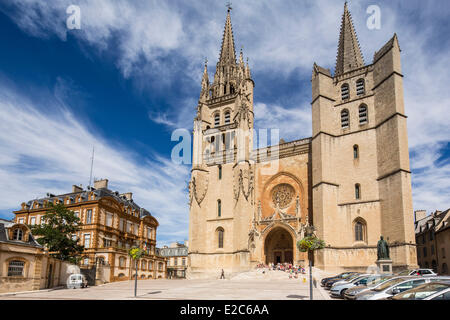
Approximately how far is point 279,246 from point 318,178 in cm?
859

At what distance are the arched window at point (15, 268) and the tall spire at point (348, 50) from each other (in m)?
33.4

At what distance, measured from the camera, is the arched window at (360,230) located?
31.8 meters

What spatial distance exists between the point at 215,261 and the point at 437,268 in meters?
23.4

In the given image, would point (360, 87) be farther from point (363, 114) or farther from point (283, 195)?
point (283, 195)

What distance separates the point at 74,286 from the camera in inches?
1019

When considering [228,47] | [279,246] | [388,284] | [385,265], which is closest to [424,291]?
[388,284]

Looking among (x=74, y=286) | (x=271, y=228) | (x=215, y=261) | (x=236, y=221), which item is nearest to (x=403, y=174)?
(x=271, y=228)

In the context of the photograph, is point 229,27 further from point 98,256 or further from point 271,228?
point 98,256

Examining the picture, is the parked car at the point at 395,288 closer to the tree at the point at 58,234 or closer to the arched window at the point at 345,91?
the tree at the point at 58,234

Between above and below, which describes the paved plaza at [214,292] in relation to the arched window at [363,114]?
below

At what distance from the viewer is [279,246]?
3753 centimetres

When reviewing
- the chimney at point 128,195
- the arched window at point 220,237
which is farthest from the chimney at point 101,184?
the arched window at point 220,237

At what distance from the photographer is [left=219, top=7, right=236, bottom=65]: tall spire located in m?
47.2

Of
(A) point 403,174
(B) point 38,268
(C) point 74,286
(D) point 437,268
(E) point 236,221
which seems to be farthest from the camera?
(D) point 437,268
